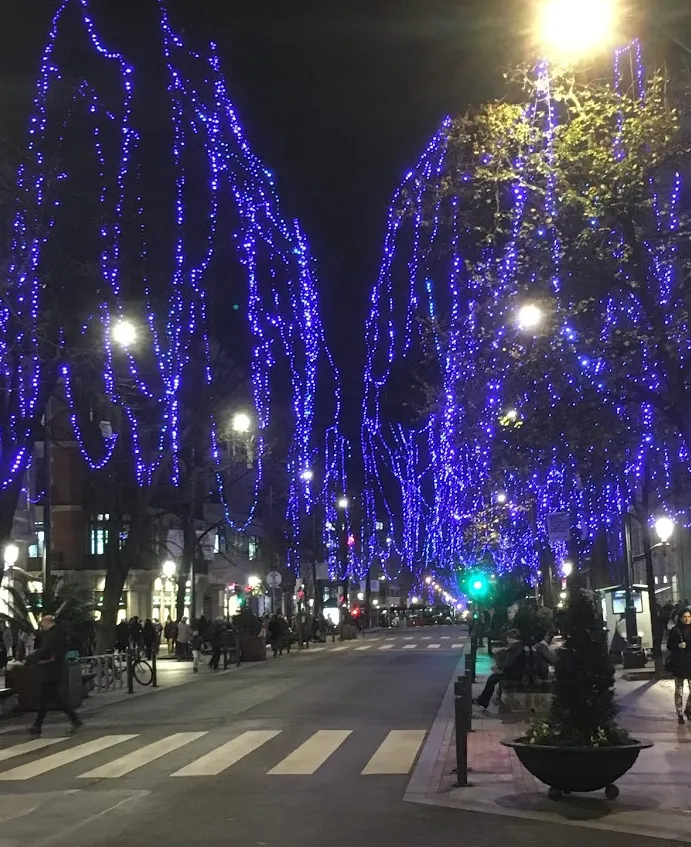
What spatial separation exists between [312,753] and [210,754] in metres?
1.41

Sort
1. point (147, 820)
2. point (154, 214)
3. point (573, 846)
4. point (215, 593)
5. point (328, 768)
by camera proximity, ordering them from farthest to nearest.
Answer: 1. point (215, 593)
2. point (154, 214)
3. point (328, 768)
4. point (147, 820)
5. point (573, 846)

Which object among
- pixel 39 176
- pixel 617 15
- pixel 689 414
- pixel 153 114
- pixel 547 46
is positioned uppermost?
pixel 153 114

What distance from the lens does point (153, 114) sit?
25047mm

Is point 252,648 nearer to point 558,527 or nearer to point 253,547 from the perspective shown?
point 558,527

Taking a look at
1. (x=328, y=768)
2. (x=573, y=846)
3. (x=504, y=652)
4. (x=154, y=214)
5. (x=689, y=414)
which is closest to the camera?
(x=573, y=846)

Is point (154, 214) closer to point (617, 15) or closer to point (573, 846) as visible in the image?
point (617, 15)

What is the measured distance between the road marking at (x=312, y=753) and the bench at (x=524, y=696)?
3576mm

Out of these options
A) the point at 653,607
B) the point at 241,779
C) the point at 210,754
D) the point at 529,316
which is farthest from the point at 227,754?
the point at 653,607

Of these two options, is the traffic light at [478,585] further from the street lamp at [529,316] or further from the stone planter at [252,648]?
the street lamp at [529,316]

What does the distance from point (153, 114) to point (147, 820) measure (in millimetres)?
19283

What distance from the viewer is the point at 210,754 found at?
46.3 feet

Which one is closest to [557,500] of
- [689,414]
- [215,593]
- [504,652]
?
[504,652]

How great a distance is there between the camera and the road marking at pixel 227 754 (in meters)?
12.6

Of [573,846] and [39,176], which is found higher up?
[39,176]
